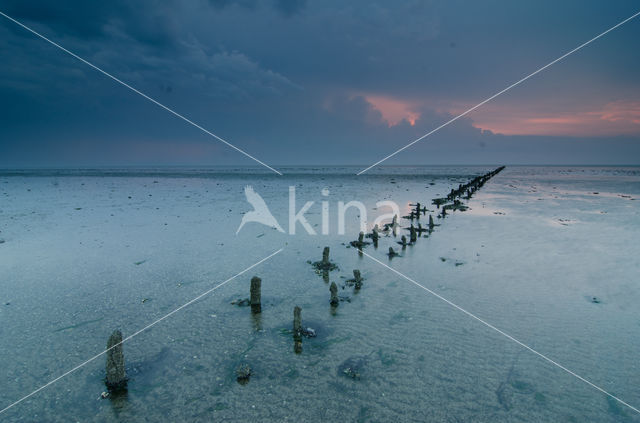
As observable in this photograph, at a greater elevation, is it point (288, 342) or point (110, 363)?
point (110, 363)

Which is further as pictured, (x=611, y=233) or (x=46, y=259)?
(x=611, y=233)

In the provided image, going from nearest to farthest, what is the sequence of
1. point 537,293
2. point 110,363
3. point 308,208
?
point 110,363, point 537,293, point 308,208

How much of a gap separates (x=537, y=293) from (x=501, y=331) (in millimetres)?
3984

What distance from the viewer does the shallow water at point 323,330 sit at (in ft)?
22.5

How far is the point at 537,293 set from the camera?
12227mm

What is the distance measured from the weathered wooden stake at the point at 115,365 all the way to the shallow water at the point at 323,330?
0.31 m

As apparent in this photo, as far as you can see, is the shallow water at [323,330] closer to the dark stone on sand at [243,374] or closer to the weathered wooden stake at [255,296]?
the dark stone on sand at [243,374]

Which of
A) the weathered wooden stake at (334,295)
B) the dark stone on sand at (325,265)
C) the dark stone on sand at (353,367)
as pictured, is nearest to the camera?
the dark stone on sand at (353,367)

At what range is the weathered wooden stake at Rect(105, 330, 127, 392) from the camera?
6.92 metres

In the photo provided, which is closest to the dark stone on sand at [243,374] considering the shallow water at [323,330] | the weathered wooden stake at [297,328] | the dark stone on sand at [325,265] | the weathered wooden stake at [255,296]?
the shallow water at [323,330]

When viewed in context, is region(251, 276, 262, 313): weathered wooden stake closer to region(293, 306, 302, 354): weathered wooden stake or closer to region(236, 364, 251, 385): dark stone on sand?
region(293, 306, 302, 354): weathered wooden stake

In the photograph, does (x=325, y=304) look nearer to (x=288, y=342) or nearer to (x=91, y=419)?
(x=288, y=342)

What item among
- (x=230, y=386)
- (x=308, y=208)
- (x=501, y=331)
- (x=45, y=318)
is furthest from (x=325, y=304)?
(x=308, y=208)

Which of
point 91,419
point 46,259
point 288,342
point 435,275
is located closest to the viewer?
point 91,419
